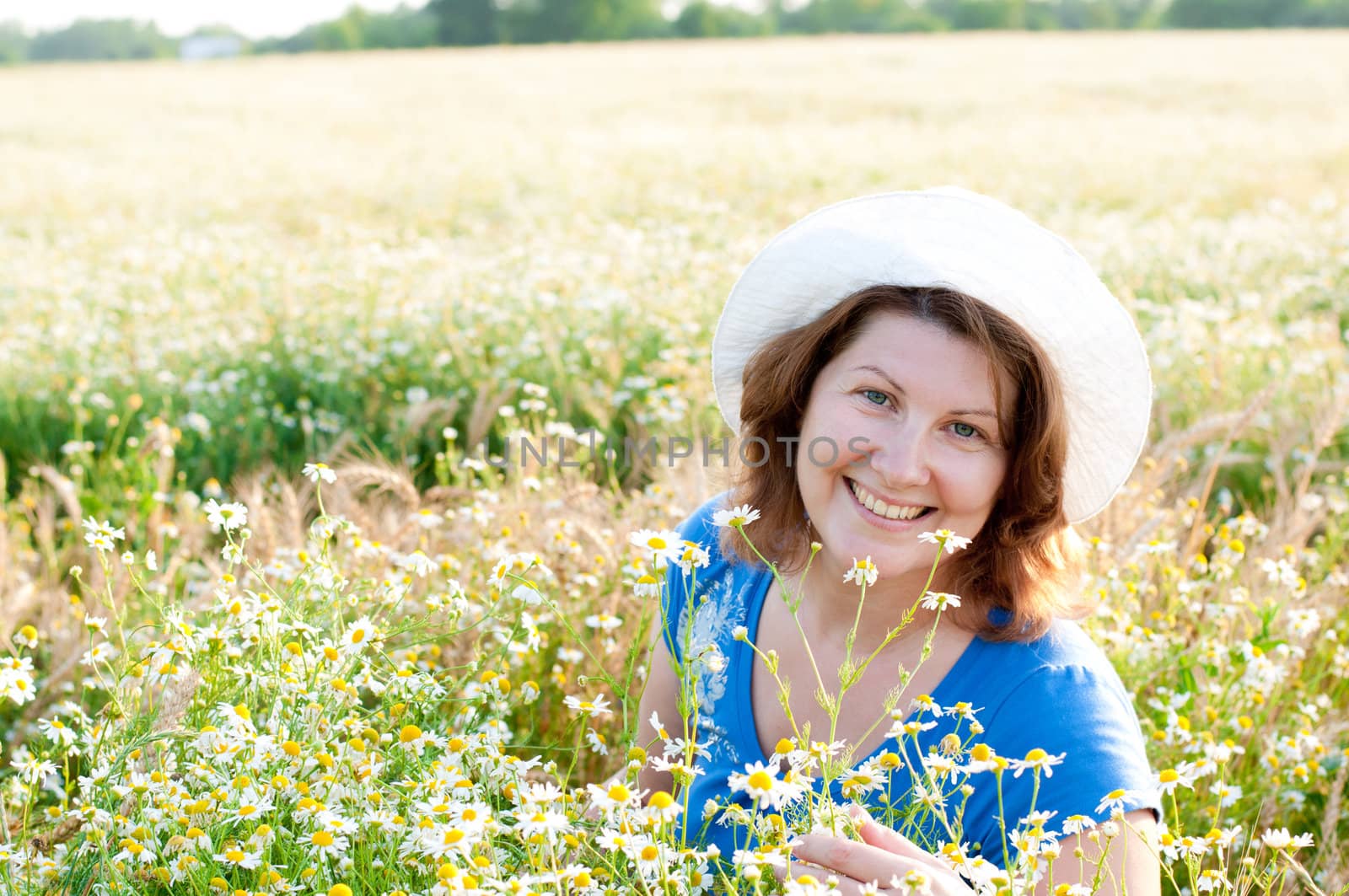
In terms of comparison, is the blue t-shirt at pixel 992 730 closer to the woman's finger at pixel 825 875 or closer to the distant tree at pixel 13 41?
the woman's finger at pixel 825 875

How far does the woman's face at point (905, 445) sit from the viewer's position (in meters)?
2.03

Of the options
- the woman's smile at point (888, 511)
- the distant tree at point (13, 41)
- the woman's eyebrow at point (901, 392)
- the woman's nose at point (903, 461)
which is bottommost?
the woman's smile at point (888, 511)

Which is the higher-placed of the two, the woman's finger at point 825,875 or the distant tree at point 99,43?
the distant tree at point 99,43

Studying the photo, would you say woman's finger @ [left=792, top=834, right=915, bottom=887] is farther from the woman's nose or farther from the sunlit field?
the woman's nose

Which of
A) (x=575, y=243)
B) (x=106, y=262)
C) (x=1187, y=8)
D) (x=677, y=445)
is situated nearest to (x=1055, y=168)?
(x=575, y=243)

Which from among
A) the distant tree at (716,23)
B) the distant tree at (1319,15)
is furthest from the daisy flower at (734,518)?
the distant tree at (716,23)

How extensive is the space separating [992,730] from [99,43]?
215 ft

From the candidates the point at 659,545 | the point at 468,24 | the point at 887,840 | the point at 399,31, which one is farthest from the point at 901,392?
the point at 399,31

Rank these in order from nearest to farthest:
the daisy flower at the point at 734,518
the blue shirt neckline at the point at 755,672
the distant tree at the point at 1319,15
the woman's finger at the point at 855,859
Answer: the woman's finger at the point at 855,859 → the daisy flower at the point at 734,518 → the blue shirt neckline at the point at 755,672 → the distant tree at the point at 1319,15

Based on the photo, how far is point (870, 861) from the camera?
4.99 ft

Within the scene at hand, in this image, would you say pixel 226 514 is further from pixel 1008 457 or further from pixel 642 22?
pixel 642 22

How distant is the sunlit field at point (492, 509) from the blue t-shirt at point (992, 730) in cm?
5

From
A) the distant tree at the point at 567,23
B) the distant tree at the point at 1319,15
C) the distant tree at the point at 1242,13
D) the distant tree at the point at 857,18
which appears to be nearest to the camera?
the distant tree at the point at 1319,15

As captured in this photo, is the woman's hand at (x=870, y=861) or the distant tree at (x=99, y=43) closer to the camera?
the woman's hand at (x=870, y=861)
